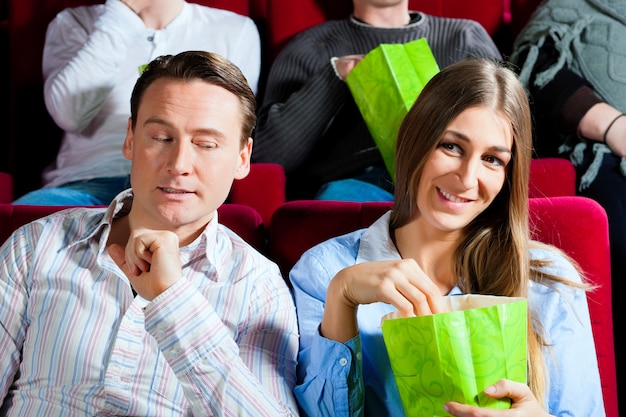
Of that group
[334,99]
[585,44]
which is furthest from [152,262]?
[585,44]

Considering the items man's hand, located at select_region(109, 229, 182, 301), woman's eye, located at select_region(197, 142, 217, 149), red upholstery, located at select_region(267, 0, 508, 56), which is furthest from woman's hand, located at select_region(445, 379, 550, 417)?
red upholstery, located at select_region(267, 0, 508, 56)

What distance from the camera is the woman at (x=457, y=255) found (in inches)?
41.3

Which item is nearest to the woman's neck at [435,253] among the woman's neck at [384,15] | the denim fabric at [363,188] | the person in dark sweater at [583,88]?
the denim fabric at [363,188]

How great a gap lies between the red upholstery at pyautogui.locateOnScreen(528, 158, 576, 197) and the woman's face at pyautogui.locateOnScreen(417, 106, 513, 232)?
1.25ft

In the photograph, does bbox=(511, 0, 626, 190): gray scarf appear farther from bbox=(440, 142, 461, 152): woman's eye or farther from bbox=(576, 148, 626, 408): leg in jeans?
bbox=(440, 142, 461, 152): woman's eye

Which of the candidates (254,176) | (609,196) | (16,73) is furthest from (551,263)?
(16,73)

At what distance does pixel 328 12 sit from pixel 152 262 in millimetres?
1240

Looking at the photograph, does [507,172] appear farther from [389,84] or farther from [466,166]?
[389,84]

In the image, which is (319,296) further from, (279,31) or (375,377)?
(279,31)

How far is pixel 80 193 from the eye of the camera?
5.33ft

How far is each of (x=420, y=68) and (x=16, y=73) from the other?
1.02 metres

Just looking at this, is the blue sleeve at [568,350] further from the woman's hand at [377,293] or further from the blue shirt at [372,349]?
the woman's hand at [377,293]

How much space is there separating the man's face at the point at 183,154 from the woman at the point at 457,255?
0.60ft

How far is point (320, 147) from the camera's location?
1816 millimetres
